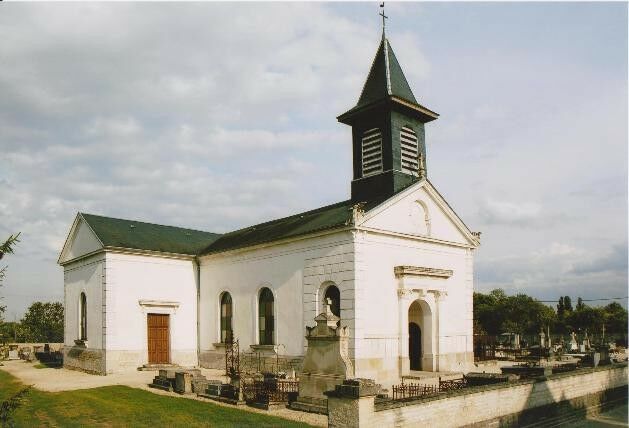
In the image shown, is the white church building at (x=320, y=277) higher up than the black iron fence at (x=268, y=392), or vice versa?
the white church building at (x=320, y=277)

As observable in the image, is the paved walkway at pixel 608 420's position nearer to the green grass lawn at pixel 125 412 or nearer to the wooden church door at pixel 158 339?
the green grass lawn at pixel 125 412

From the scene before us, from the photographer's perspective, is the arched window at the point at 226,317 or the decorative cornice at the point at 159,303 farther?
the decorative cornice at the point at 159,303

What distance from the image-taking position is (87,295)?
99.7 ft

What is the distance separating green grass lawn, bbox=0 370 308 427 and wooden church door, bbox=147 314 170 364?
812cm

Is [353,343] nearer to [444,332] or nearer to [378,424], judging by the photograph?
[444,332]

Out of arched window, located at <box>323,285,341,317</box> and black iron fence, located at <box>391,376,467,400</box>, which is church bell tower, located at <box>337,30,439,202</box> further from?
black iron fence, located at <box>391,376,467,400</box>

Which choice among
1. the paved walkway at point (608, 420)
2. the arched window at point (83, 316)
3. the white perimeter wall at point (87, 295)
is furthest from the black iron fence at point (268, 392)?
the arched window at point (83, 316)

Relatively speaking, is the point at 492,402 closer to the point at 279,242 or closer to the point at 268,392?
the point at 268,392

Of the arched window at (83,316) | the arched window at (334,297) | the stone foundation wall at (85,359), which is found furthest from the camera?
the arched window at (83,316)

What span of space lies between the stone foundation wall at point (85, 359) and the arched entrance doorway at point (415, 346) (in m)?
14.6

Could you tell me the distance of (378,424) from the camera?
12.1 metres

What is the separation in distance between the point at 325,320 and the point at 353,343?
4.67 meters

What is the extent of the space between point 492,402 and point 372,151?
13528mm

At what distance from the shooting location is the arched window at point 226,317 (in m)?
28.8
